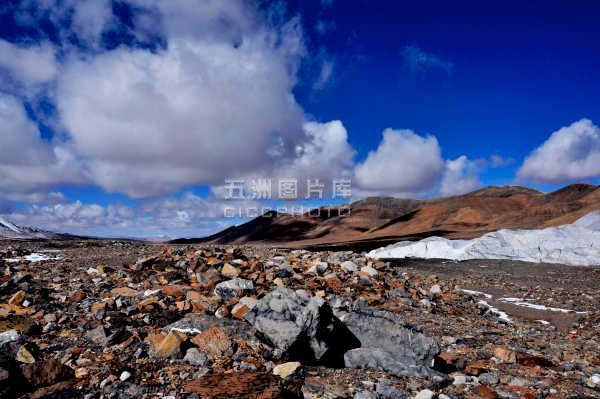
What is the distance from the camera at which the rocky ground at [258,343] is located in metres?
3.72

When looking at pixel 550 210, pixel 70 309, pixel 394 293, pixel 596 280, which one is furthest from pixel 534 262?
pixel 550 210

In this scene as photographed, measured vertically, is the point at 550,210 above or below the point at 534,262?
above

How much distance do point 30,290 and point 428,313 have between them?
792 cm

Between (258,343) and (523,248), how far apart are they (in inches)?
865

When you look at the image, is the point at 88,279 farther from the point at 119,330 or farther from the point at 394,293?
the point at 394,293

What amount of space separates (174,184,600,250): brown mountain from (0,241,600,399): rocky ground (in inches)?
1175

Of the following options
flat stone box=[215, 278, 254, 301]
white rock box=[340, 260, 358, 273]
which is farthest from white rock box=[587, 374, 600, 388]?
white rock box=[340, 260, 358, 273]

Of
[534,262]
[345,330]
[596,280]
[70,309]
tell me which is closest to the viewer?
[345,330]

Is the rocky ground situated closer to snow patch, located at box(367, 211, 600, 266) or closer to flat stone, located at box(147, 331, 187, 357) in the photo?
flat stone, located at box(147, 331, 187, 357)

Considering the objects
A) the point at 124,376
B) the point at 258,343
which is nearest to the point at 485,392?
the point at 258,343

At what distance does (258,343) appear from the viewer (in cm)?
477

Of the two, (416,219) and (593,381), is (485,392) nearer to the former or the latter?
(593,381)

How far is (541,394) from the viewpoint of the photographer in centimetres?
407

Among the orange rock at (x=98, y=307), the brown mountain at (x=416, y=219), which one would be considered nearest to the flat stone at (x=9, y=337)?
the orange rock at (x=98, y=307)
